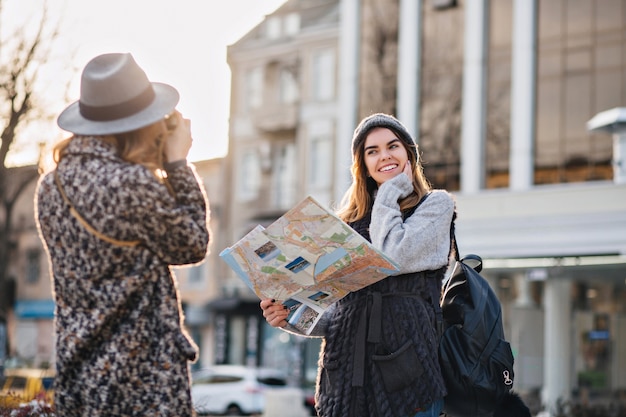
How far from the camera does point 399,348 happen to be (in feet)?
13.6

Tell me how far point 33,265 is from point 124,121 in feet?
173

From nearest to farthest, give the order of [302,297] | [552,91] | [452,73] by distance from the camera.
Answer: [302,297], [552,91], [452,73]

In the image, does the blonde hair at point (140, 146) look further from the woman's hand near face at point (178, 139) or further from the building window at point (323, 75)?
the building window at point (323, 75)

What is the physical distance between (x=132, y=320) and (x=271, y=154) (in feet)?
124

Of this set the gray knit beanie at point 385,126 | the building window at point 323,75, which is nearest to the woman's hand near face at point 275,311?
the gray knit beanie at point 385,126

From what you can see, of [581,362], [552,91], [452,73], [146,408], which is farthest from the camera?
[452,73]

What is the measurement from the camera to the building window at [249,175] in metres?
41.7

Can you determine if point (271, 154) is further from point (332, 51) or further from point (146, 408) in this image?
point (146, 408)

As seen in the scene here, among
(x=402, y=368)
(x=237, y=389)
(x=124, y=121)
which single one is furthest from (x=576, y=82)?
(x=124, y=121)

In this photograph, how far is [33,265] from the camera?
54.3m

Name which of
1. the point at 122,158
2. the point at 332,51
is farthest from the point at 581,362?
the point at 122,158

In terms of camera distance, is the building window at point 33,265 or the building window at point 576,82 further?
the building window at point 33,265

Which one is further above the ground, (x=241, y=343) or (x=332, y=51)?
(x=332, y=51)

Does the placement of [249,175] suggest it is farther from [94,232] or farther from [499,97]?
[94,232]
